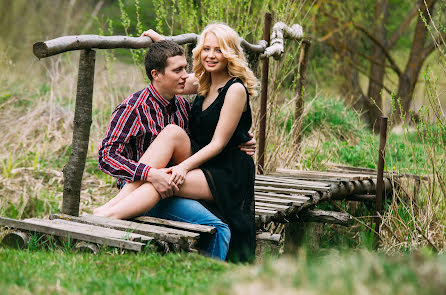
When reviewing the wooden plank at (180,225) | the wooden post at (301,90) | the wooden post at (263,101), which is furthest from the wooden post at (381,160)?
the wooden plank at (180,225)

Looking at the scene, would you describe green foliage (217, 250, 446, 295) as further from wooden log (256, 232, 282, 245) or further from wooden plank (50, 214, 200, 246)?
wooden log (256, 232, 282, 245)

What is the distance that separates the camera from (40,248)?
2.86m

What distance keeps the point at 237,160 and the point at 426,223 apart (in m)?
1.63

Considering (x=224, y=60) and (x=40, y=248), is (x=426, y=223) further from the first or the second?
(x=40, y=248)

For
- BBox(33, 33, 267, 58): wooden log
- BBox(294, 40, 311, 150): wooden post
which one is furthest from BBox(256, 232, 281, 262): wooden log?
BBox(294, 40, 311, 150): wooden post

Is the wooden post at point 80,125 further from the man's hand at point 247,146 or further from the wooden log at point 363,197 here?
the wooden log at point 363,197

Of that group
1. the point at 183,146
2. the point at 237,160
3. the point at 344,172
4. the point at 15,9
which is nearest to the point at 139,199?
the point at 183,146

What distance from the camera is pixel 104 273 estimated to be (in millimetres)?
2225

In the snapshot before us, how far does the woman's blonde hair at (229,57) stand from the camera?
11.3 feet

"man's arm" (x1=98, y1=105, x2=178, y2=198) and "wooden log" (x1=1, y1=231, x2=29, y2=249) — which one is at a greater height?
"man's arm" (x1=98, y1=105, x2=178, y2=198)

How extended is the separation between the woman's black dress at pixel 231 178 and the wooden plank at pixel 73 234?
80cm

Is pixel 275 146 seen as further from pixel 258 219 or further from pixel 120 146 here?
pixel 120 146

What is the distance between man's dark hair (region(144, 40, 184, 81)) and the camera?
3400 mm

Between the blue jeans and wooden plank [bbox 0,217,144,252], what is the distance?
1.88ft
